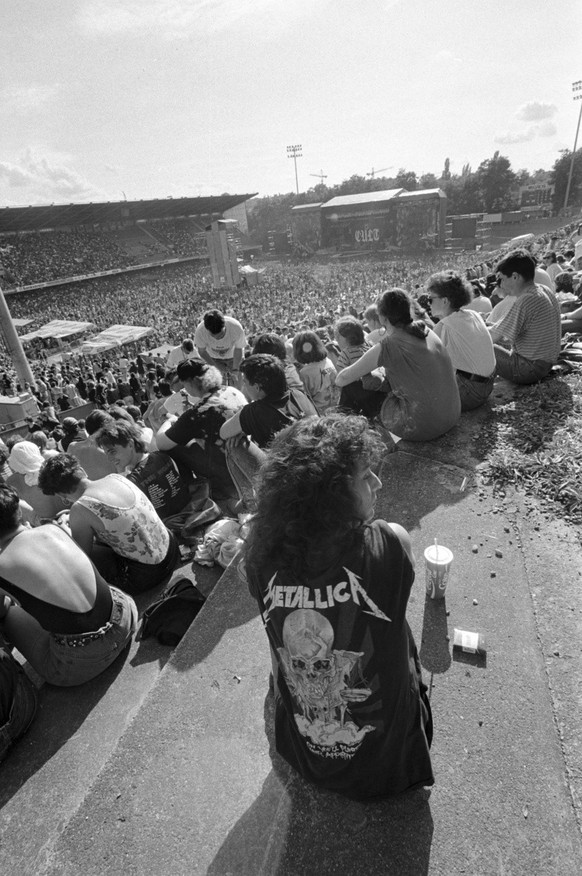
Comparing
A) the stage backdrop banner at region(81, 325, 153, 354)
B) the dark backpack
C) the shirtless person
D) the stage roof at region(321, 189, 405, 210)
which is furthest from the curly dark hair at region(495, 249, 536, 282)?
the stage roof at region(321, 189, 405, 210)

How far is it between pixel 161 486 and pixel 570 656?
9.61ft

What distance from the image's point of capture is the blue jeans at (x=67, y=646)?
248 centimetres

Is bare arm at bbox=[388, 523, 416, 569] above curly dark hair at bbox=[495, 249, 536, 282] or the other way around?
the other way around

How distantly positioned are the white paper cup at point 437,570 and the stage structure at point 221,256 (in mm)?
39314

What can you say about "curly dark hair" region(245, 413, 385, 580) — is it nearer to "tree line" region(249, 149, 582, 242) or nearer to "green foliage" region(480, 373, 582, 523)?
"green foliage" region(480, 373, 582, 523)

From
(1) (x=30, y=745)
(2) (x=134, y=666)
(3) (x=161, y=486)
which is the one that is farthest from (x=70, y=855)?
(3) (x=161, y=486)

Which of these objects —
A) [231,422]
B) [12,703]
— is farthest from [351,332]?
[12,703]

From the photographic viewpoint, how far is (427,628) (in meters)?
2.29

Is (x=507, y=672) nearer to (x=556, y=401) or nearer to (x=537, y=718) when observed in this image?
(x=537, y=718)

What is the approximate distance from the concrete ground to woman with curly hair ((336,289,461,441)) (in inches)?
44.1

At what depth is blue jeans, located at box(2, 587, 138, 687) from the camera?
248 centimetres

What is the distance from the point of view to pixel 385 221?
161 ft

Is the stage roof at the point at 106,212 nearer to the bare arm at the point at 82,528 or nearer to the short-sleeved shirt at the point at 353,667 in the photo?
the bare arm at the point at 82,528

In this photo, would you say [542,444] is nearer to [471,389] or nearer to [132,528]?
[471,389]
